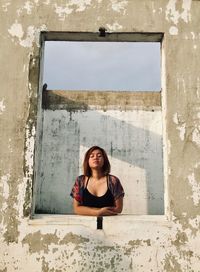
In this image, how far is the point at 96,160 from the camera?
3820 millimetres

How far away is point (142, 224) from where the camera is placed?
10.4ft

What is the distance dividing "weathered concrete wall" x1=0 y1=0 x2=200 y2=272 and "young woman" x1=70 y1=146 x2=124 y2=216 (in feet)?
1.00

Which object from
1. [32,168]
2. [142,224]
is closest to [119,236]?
[142,224]

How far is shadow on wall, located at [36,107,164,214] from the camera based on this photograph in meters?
9.76

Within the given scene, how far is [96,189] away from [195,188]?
983 mm

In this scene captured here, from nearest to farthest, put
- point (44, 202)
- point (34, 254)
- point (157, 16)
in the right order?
point (34, 254) → point (157, 16) → point (44, 202)

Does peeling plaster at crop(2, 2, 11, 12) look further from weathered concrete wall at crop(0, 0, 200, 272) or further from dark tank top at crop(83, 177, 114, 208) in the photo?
dark tank top at crop(83, 177, 114, 208)

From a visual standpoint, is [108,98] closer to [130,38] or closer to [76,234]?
[130,38]

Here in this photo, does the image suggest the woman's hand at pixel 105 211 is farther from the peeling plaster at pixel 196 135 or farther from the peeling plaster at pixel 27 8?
the peeling plaster at pixel 27 8

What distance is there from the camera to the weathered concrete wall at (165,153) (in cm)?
310

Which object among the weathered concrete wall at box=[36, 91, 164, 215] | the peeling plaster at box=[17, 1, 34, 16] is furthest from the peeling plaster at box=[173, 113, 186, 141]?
the weathered concrete wall at box=[36, 91, 164, 215]

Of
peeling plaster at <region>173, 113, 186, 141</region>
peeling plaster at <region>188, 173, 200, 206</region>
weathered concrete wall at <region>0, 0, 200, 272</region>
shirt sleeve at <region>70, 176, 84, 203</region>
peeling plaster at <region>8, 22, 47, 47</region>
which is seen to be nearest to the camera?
weathered concrete wall at <region>0, 0, 200, 272</region>

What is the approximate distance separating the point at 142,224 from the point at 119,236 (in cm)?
21

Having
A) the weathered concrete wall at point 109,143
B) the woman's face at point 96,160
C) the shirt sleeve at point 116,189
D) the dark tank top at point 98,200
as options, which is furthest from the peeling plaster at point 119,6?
the weathered concrete wall at point 109,143
